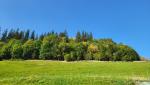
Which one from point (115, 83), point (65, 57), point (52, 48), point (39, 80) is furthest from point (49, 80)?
point (52, 48)

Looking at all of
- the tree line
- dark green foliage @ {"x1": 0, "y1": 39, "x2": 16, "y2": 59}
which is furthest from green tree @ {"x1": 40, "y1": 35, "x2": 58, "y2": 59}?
dark green foliage @ {"x1": 0, "y1": 39, "x2": 16, "y2": 59}

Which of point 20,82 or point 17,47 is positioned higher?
point 17,47

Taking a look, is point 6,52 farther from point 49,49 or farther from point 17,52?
point 49,49

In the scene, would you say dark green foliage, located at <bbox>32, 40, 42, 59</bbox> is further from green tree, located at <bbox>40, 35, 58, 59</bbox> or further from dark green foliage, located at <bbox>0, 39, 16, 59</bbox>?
dark green foliage, located at <bbox>0, 39, 16, 59</bbox>

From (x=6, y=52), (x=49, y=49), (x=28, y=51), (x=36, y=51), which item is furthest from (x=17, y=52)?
(x=49, y=49)

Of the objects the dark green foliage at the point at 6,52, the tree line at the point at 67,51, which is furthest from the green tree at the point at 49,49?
the dark green foliage at the point at 6,52

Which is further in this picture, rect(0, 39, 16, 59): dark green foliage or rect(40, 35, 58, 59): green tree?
rect(40, 35, 58, 59): green tree

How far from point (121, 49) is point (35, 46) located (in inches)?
1645

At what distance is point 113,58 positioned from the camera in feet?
486

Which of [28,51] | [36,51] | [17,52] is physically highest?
[36,51]

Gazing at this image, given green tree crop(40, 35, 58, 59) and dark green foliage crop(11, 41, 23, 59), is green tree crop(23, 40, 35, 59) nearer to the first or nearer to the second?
dark green foliage crop(11, 41, 23, 59)

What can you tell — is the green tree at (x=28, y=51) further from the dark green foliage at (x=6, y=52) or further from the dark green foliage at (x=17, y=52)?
the dark green foliage at (x=6, y=52)

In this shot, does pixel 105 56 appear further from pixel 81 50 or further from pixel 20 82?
pixel 20 82

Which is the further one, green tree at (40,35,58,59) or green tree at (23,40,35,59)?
green tree at (23,40,35,59)
